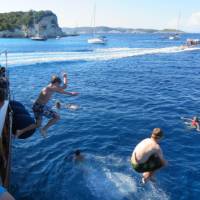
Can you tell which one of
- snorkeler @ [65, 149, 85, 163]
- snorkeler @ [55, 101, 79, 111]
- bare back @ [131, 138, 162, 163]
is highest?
bare back @ [131, 138, 162, 163]

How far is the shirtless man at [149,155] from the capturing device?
12.1 metres

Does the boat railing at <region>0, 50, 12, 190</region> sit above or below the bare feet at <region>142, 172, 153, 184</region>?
above

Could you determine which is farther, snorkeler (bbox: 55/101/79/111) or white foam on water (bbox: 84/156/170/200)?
snorkeler (bbox: 55/101/79/111)

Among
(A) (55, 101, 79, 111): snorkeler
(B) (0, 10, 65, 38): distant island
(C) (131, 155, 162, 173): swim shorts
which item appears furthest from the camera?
(B) (0, 10, 65, 38): distant island

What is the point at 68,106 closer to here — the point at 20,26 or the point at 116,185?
the point at 116,185

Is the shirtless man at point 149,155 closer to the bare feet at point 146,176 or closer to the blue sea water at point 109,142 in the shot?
the bare feet at point 146,176

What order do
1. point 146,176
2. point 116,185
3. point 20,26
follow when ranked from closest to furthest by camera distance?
1. point 146,176
2. point 116,185
3. point 20,26

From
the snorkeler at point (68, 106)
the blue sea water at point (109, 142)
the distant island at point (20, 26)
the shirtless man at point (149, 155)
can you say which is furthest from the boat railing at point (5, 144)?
the distant island at point (20, 26)

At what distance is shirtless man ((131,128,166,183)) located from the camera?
1215 centimetres

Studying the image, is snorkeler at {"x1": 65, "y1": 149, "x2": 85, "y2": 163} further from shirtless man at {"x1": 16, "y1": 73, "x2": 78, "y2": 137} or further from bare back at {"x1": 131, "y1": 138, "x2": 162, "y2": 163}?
bare back at {"x1": 131, "y1": 138, "x2": 162, "y2": 163}

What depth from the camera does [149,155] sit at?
40.1 feet

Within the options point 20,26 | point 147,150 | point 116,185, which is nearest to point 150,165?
point 147,150

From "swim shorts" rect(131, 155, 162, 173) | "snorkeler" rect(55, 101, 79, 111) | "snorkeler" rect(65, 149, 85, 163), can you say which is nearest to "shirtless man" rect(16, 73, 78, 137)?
"snorkeler" rect(65, 149, 85, 163)

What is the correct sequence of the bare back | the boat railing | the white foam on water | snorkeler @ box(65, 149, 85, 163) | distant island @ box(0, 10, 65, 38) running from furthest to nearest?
distant island @ box(0, 10, 65, 38), snorkeler @ box(65, 149, 85, 163), the white foam on water, the bare back, the boat railing
